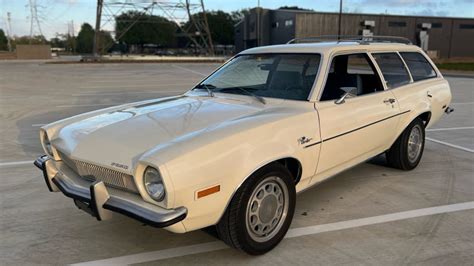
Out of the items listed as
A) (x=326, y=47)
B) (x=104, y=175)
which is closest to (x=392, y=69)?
(x=326, y=47)

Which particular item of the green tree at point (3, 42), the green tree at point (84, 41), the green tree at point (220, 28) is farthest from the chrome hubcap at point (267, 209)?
the green tree at point (220, 28)

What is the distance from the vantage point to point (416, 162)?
17.8 feet

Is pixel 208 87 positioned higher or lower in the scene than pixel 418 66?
lower

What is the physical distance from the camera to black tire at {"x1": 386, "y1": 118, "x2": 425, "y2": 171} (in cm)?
507

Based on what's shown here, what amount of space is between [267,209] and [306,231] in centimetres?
62

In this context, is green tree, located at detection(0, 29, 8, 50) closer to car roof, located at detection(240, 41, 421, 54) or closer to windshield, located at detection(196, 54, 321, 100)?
windshield, located at detection(196, 54, 321, 100)

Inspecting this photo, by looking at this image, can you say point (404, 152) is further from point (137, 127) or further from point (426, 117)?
point (137, 127)

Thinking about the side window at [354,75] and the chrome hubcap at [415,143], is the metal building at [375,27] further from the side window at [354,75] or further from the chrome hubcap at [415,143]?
the side window at [354,75]

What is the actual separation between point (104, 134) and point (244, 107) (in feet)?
4.08

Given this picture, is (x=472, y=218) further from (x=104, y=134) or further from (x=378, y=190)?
(x=104, y=134)

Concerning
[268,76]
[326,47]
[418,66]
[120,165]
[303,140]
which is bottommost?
[120,165]

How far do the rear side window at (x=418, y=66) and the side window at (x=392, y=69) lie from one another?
179 mm

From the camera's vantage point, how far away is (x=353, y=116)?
401 centimetres

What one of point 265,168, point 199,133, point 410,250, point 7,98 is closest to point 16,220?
point 199,133
